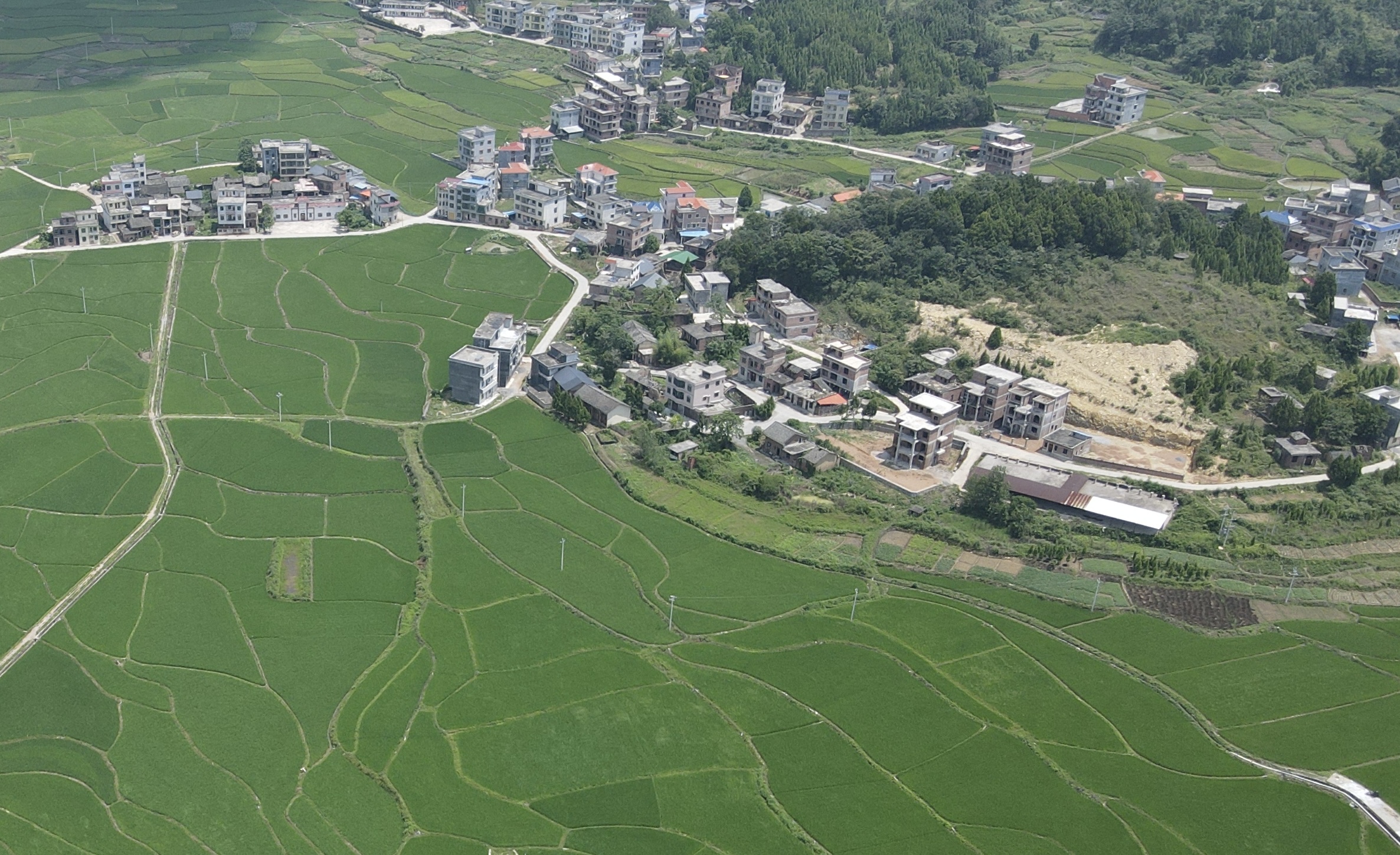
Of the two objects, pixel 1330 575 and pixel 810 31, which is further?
pixel 810 31

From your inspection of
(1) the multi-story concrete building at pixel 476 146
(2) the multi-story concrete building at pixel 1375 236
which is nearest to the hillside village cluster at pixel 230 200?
(1) the multi-story concrete building at pixel 476 146

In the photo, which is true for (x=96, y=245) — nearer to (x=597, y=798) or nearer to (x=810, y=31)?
(x=597, y=798)

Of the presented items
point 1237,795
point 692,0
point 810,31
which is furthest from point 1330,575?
point 692,0

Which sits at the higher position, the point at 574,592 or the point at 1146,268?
the point at 1146,268

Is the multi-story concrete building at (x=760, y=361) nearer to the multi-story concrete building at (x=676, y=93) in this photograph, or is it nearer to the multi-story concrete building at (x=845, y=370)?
the multi-story concrete building at (x=845, y=370)

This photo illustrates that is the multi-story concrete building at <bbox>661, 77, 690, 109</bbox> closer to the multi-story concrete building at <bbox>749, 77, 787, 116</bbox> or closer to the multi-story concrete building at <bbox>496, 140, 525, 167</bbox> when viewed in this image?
the multi-story concrete building at <bbox>749, 77, 787, 116</bbox>
